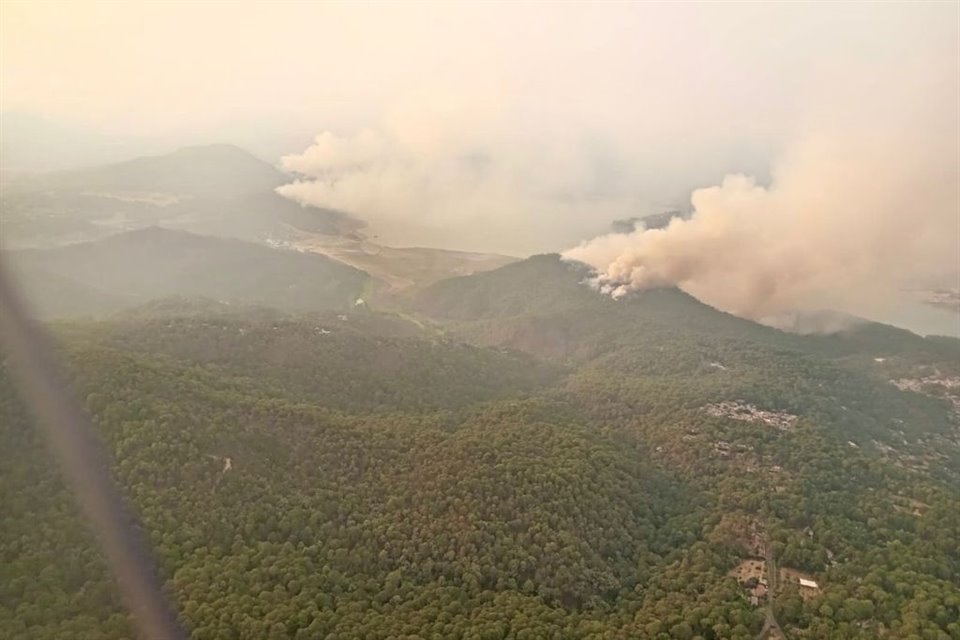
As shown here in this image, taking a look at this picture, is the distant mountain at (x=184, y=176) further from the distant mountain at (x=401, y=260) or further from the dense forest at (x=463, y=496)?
the dense forest at (x=463, y=496)

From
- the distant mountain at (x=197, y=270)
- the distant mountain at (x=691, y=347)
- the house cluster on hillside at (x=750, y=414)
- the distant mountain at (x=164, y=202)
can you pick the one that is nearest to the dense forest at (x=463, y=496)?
the house cluster on hillside at (x=750, y=414)

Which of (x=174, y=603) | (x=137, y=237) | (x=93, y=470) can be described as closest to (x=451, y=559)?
(x=174, y=603)

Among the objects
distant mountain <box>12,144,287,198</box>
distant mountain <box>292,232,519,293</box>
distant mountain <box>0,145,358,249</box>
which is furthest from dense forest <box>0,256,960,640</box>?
distant mountain <box>12,144,287,198</box>

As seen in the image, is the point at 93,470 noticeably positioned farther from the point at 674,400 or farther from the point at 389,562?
the point at 674,400

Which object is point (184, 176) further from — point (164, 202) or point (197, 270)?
point (197, 270)

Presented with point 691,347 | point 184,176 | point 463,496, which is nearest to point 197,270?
point 184,176

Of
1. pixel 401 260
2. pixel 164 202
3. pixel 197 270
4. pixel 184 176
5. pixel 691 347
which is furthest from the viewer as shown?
pixel 184 176
